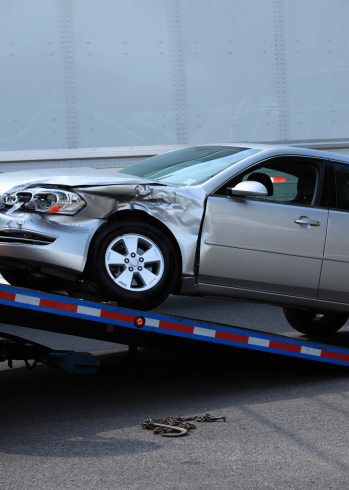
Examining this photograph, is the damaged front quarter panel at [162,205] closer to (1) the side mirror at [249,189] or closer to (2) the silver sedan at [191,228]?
(2) the silver sedan at [191,228]

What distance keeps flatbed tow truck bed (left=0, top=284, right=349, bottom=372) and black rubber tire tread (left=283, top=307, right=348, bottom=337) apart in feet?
5.88

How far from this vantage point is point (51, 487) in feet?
13.3

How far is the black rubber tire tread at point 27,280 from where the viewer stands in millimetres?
6121

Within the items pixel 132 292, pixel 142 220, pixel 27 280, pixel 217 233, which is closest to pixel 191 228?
pixel 217 233

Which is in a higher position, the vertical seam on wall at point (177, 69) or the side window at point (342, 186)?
the vertical seam on wall at point (177, 69)

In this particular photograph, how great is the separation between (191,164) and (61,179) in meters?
1.26

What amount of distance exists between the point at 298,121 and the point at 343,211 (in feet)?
11.7

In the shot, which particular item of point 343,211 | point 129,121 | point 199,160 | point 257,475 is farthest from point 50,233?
point 129,121

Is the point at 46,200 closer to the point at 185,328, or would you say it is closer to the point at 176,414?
the point at 185,328

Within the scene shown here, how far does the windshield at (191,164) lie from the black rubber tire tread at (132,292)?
1.93ft

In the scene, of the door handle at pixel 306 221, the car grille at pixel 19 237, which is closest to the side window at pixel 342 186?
the door handle at pixel 306 221

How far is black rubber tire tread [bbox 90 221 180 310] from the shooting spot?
5395 mm

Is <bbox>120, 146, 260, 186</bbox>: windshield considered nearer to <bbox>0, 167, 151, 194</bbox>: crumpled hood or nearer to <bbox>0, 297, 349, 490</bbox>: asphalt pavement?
<bbox>0, 167, 151, 194</bbox>: crumpled hood

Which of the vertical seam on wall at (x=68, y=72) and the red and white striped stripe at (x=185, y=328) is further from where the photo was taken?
the vertical seam on wall at (x=68, y=72)
